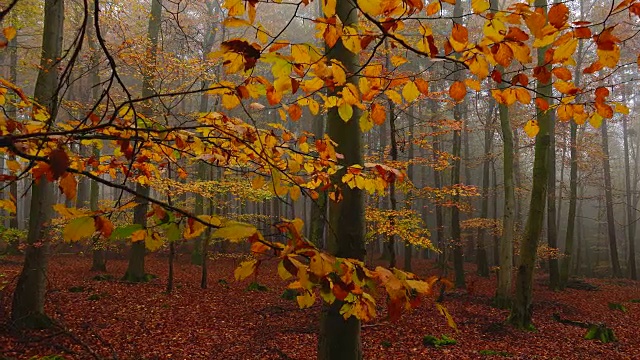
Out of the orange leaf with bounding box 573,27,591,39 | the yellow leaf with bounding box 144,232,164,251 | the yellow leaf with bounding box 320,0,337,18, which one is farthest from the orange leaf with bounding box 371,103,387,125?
the yellow leaf with bounding box 144,232,164,251

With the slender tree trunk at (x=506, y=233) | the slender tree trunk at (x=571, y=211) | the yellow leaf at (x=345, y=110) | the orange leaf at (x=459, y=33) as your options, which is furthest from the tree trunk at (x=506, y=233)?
the orange leaf at (x=459, y=33)

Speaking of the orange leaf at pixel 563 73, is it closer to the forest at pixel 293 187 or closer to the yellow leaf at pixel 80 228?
the forest at pixel 293 187

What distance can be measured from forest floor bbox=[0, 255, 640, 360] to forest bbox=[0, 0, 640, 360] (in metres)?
0.06

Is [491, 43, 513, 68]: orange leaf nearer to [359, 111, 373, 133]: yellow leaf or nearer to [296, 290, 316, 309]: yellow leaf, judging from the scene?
[359, 111, 373, 133]: yellow leaf

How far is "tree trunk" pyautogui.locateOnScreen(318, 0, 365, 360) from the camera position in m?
2.50

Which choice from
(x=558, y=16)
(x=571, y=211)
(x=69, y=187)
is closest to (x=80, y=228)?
(x=69, y=187)

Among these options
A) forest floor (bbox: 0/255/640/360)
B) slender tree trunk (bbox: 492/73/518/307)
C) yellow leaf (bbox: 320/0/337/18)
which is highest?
yellow leaf (bbox: 320/0/337/18)

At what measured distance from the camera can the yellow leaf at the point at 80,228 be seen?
1.13 metres

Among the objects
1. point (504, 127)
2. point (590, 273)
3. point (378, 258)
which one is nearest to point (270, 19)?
point (378, 258)

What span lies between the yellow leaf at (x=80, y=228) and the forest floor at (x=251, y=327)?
4077 mm

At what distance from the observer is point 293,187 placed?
2.20 metres

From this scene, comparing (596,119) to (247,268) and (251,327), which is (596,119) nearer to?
(247,268)

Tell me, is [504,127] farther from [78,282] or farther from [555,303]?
[78,282]

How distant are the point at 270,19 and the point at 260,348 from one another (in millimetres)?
22758
